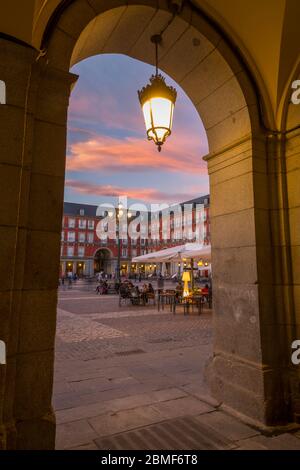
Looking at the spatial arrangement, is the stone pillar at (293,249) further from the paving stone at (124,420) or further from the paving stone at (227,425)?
the paving stone at (124,420)

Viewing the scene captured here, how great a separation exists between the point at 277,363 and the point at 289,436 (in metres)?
0.77

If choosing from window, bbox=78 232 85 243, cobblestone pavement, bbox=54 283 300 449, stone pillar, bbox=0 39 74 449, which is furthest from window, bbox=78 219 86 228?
stone pillar, bbox=0 39 74 449

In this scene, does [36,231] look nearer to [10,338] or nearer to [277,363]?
[10,338]

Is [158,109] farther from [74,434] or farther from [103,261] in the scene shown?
[103,261]

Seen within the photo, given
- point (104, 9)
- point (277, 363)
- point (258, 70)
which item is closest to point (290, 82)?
point (258, 70)

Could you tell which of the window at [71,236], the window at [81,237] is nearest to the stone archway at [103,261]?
the window at [81,237]

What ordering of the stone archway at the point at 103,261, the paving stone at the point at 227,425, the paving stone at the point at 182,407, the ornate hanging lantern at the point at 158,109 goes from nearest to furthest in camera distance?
the paving stone at the point at 227,425 → the ornate hanging lantern at the point at 158,109 → the paving stone at the point at 182,407 → the stone archway at the point at 103,261

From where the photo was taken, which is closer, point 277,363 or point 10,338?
point 10,338

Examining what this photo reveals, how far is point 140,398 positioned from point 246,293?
215cm

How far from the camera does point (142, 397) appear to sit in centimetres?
430

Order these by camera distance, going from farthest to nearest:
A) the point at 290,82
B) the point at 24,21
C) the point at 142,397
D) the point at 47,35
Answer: the point at 142,397 → the point at 290,82 → the point at 47,35 → the point at 24,21

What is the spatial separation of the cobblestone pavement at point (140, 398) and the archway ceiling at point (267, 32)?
421 cm

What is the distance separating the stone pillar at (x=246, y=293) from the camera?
368 centimetres

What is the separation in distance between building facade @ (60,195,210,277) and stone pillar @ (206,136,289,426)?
53.7 m
